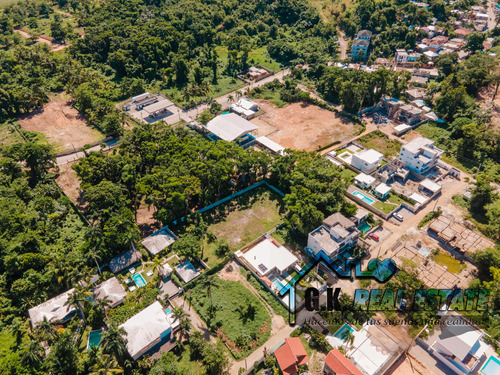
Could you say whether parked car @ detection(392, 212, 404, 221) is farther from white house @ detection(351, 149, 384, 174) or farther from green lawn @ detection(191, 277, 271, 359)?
green lawn @ detection(191, 277, 271, 359)

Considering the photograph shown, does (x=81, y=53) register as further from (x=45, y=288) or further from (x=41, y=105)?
(x=45, y=288)

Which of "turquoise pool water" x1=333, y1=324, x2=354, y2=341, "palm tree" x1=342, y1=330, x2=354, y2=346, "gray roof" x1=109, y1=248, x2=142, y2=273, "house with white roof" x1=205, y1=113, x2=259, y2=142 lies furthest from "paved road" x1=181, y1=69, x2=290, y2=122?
"palm tree" x1=342, y1=330, x2=354, y2=346

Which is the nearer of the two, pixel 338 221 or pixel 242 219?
pixel 338 221

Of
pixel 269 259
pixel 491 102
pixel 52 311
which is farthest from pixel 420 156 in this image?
pixel 52 311

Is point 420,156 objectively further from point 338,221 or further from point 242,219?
point 242,219

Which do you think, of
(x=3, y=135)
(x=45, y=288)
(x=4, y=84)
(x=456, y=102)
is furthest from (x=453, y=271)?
(x=4, y=84)

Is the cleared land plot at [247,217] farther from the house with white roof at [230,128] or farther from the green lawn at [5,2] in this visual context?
the green lawn at [5,2]
